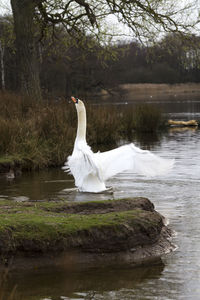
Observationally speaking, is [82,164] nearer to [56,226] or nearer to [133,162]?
[133,162]

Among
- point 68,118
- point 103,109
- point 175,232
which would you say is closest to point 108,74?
point 103,109

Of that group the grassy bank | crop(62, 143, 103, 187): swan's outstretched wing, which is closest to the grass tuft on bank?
crop(62, 143, 103, 187): swan's outstretched wing

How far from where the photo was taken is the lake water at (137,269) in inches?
175

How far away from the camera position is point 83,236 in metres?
5.21

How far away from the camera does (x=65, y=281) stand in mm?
4680

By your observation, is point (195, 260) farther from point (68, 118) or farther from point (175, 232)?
point (68, 118)

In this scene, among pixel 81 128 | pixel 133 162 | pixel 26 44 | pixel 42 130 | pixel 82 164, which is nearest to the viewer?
pixel 133 162

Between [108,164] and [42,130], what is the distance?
595cm

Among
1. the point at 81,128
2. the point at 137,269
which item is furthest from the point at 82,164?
the point at 137,269

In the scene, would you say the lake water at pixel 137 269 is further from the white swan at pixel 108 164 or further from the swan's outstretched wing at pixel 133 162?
the swan's outstretched wing at pixel 133 162

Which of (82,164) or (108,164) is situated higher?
(108,164)

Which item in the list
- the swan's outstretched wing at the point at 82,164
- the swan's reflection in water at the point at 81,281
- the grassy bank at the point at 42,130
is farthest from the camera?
the grassy bank at the point at 42,130

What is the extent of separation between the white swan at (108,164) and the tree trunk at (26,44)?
8658 millimetres

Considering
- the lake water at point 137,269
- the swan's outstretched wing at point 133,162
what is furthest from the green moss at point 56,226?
the swan's outstretched wing at point 133,162
